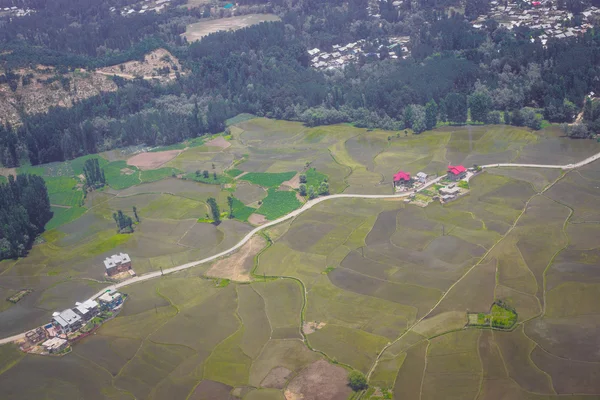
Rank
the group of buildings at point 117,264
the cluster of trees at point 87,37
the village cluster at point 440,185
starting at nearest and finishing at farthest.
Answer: the group of buildings at point 117,264
the village cluster at point 440,185
the cluster of trees at point 87,37

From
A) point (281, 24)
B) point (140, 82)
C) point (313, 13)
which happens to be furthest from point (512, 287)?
point (313, 13)

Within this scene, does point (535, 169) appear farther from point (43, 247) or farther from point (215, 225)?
point (43, 247)

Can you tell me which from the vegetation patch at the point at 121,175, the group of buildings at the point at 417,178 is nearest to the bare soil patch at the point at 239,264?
the group of buildings at the point at 417,178

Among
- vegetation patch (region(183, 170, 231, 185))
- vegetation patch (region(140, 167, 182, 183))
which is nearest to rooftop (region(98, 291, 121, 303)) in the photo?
vegetation patch (region(183, 170, 231, 185))

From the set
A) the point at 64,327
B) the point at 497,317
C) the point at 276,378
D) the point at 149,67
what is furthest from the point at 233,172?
the point at 149,67

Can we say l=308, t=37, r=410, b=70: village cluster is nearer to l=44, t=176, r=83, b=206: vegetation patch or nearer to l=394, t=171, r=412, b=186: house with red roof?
l=394, t=171, r=412, b=186: house with red roof

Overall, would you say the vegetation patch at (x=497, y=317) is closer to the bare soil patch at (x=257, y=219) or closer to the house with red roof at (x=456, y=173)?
the house with red roof at (x=456, y=173)
